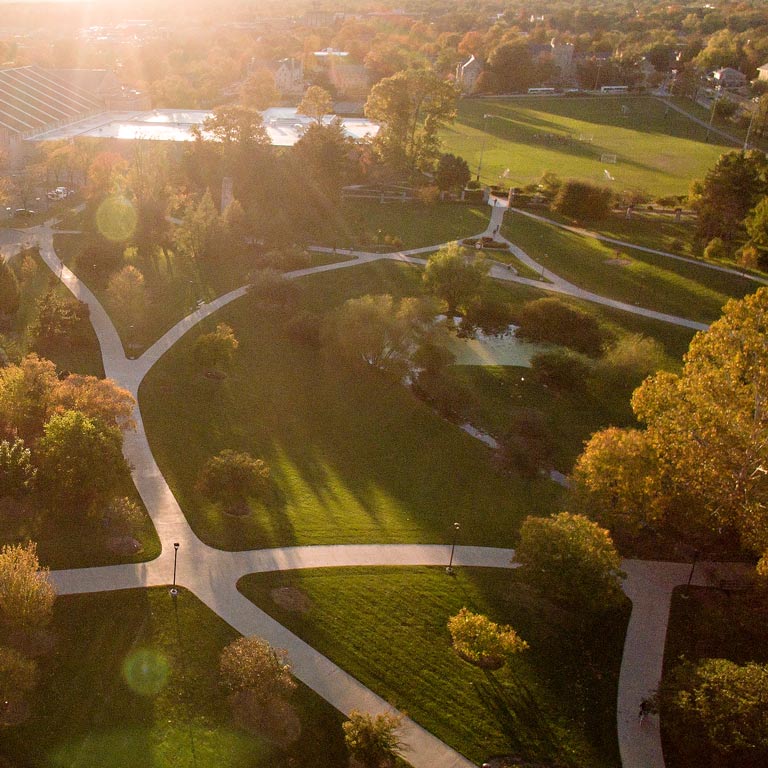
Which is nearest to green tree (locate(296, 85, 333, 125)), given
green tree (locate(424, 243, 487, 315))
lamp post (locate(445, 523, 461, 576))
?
green tree (locate(424, 243, 487, 315))

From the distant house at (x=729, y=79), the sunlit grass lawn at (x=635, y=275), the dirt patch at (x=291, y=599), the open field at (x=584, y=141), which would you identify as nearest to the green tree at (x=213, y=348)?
the dirt patch at (x=291, y=599)

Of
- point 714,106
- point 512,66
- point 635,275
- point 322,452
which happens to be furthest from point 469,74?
point 322,452

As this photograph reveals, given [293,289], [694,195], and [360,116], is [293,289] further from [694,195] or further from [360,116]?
[360,116]

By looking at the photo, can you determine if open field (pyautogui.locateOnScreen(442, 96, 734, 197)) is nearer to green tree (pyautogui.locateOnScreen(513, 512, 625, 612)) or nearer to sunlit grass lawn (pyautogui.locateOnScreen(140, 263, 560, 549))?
sunlit grass lawn (pyautogui.locateOnScreen(140, 263, 560, 549))

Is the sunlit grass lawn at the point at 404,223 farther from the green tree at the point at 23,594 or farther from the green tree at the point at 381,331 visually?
the green tree at the point at 23,594

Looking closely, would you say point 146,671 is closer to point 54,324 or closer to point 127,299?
point 54,324
